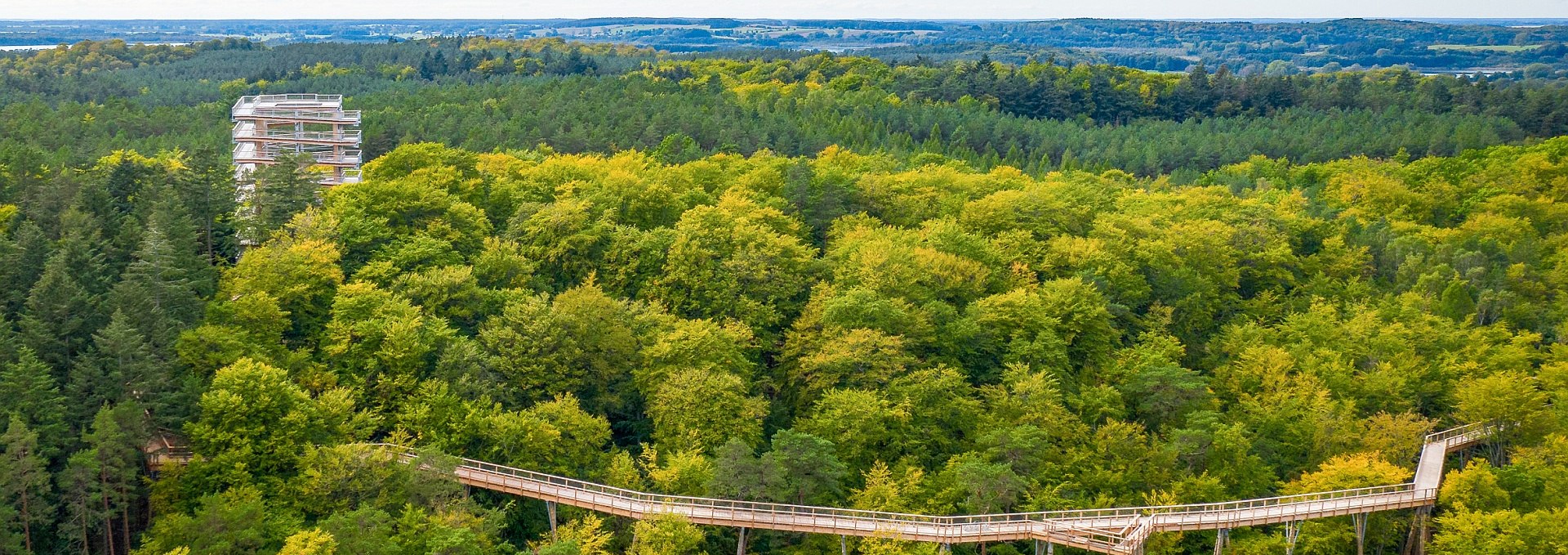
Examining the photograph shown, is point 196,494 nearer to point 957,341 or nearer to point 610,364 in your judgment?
point 610,364

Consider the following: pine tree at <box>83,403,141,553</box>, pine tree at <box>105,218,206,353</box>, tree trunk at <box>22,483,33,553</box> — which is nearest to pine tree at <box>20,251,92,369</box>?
pine tree at <box>105,218,206,353</box>

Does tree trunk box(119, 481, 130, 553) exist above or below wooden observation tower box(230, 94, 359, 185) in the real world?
below

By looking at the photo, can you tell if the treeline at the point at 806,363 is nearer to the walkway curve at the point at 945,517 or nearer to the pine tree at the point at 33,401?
the walkway curve at the point at 945,517

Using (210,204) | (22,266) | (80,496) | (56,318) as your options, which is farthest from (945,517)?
(210,204)

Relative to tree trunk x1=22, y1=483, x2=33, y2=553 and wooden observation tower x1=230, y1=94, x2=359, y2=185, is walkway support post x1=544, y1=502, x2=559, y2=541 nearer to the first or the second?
tree trunk x1=22, y1=483, x2=33, y2=553

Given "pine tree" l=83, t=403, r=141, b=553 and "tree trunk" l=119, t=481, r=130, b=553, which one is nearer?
"pine tree" l=83, t=403, r=141, b=553

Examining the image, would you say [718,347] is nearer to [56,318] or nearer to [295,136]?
[56,318]

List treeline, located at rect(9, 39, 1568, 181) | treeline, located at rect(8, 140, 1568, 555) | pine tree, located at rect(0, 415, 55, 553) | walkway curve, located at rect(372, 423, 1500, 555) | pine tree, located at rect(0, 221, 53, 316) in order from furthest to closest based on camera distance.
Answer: treeline, located at rect(9, 39, 1568, 181), pine tree, located at rect(0, 221, 53, 316), walkway curve, located at rect(372, 423, 1500, 555), treeline, located at rect(8, 140, 1568, 555), pine tree, located at rect(0, 415, 55, 553)

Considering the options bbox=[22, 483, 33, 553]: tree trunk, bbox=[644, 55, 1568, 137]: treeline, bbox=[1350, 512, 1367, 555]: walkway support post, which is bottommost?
bbox=[1350, 512, 1367, 555]: walkway support post
